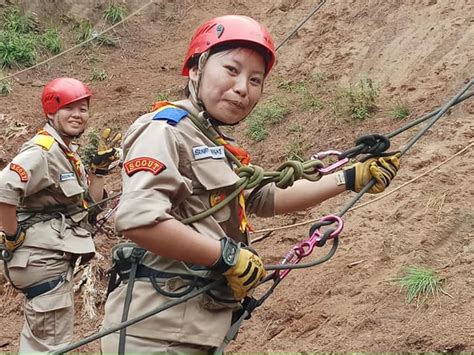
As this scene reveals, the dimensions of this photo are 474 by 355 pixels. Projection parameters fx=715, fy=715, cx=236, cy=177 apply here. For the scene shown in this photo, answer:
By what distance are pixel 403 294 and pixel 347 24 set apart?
16.5 ft

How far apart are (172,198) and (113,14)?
1039 cm

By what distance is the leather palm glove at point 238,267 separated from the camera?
2.54 m

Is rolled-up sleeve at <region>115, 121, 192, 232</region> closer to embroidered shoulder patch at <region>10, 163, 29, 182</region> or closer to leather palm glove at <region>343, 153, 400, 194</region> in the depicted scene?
leather palm glove at <region>343, 153, 400, 194</region>

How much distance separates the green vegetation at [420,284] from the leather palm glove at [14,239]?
265 centimetres

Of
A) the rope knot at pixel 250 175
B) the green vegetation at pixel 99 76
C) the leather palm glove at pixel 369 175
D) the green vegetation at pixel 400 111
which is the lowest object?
the green vegetation at pixel 99 76

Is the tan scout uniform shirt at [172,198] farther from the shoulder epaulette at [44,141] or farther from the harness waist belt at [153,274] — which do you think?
the shoulder epaulette at [44,141]

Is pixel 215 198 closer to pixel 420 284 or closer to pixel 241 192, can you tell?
pixel 241 192

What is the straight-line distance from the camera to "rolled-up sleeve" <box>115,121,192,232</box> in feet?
7.90

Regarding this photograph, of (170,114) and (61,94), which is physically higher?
(170,114)

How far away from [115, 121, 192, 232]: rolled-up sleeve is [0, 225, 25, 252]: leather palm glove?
244 cm

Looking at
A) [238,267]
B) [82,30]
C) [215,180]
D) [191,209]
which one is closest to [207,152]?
[215,180]

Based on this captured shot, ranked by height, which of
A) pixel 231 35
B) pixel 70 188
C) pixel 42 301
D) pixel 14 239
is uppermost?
pixel 231 35

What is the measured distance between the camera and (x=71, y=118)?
205 inches

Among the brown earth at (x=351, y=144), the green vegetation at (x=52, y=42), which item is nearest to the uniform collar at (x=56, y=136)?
the brown earth at (x=351, y=144)
